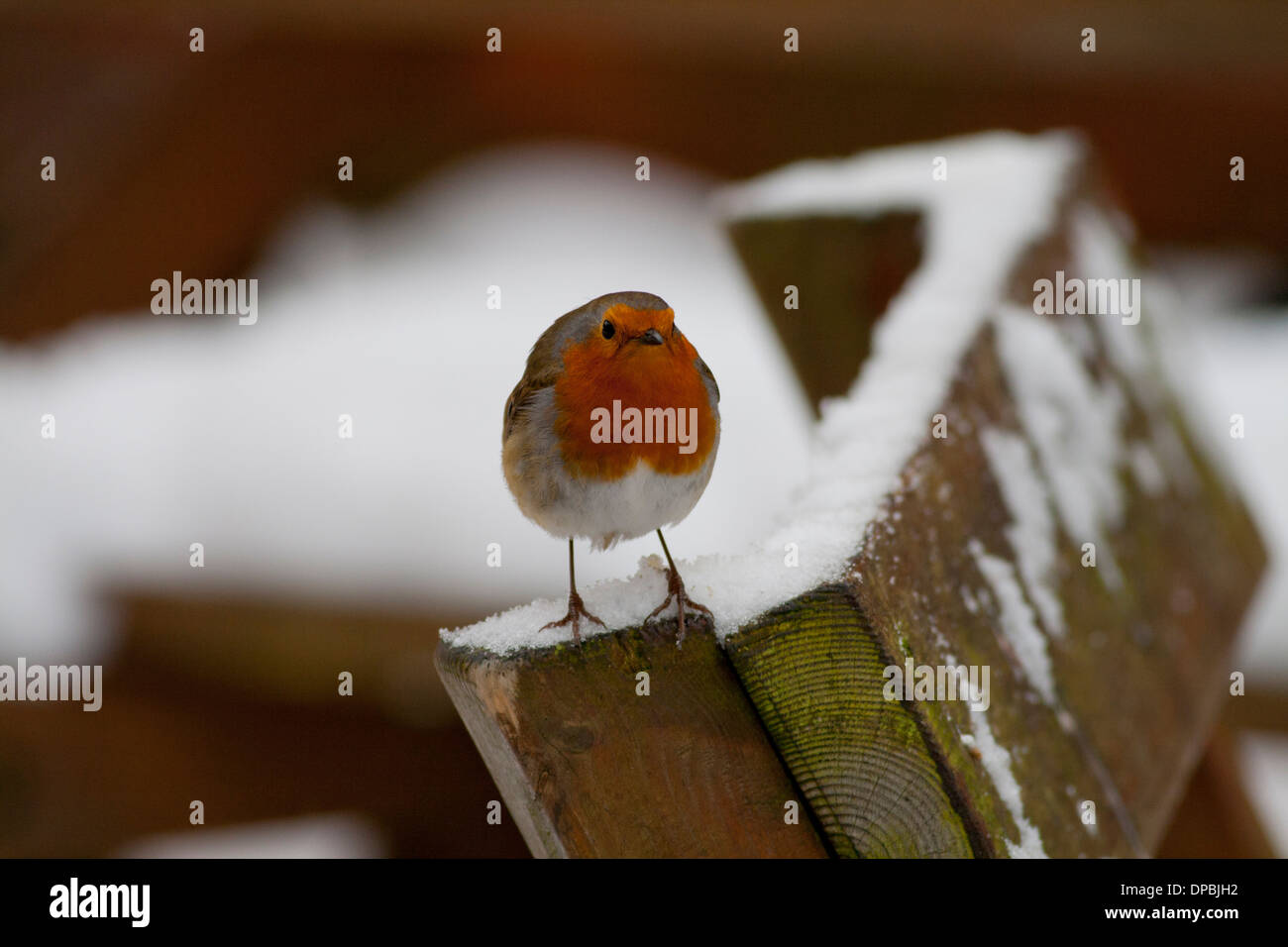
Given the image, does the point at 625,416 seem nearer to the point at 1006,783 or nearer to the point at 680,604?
the point at 680,604

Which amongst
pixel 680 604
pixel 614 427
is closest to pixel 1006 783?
pixel 680 604

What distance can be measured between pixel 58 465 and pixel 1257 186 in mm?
3629

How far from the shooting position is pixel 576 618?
959 millimetres

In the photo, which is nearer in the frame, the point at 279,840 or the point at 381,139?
the point at 279,840

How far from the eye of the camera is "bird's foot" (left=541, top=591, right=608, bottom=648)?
934mm

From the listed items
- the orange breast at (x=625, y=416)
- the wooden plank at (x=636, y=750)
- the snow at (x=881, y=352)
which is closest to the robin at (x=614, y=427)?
the orange breast at (x=625, y=416)

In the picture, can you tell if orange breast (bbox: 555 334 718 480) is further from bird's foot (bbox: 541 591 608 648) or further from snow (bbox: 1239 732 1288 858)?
snow (bbox: 1239 732 1288 858)

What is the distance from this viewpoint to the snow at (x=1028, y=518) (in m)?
1.29

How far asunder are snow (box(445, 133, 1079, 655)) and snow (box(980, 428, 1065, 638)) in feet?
0.38

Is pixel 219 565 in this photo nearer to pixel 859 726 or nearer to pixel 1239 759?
pixel 859 726

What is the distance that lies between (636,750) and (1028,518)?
0.63m

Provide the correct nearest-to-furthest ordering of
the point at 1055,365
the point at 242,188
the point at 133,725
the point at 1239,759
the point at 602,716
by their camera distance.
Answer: the point at 602,716 → the point at 1055,365 → the point at 1239,759 → the point at 133,725 → the point at 242,188

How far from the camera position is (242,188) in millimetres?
3285
